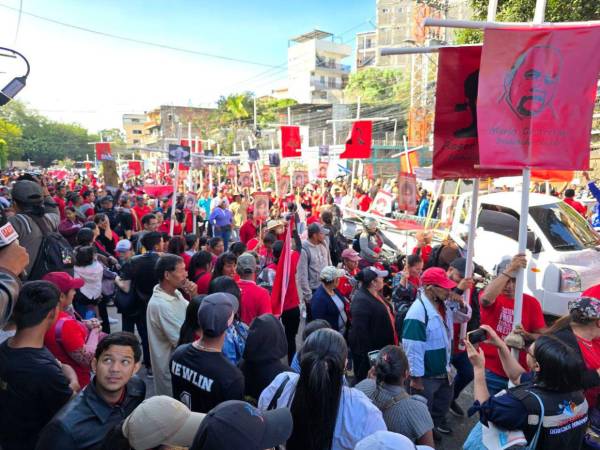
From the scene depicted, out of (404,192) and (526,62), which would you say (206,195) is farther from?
(526,62)

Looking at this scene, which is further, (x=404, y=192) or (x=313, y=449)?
(x=404, y=192)

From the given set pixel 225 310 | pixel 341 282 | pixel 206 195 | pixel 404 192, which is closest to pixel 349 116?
pixel 206 195

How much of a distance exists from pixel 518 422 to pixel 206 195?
613 inches

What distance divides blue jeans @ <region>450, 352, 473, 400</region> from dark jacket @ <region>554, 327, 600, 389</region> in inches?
60.1

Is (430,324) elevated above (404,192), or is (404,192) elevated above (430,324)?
(404,192)

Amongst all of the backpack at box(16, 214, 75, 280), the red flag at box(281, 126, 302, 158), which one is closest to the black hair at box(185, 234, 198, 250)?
the backpack at box(16, 214, 75, 280)

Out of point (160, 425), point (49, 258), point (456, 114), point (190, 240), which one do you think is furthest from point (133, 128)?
point (160, 425)

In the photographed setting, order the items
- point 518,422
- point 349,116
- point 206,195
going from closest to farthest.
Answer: point 518,422 < point 206,195 < point 349,116

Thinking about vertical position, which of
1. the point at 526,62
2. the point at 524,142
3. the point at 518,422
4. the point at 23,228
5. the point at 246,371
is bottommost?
the point at 246,371

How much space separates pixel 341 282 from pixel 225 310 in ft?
9.56

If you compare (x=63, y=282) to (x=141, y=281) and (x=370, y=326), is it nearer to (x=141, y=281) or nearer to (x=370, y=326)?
(x=141, y=281)

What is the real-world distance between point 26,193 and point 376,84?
200 feet

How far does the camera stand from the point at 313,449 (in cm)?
230

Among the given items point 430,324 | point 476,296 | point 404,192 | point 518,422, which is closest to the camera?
point 518,422
